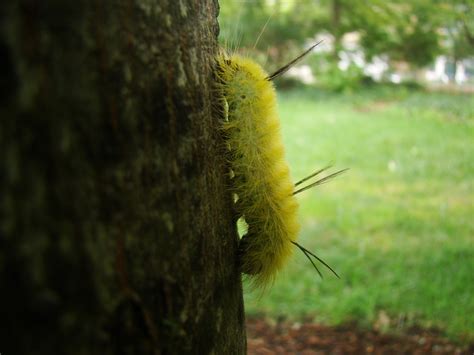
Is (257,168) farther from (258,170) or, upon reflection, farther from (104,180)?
(104,180)

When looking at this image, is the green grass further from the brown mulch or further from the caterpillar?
the caterpillar

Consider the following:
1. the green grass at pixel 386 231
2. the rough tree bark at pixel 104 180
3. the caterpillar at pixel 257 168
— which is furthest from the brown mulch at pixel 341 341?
the rough tree bark at pixel 104 180

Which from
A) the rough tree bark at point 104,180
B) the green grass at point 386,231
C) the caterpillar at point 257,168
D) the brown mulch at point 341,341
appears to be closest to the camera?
the rough tree bark at point 104,180

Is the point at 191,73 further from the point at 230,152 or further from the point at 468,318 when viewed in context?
the point at 468,318

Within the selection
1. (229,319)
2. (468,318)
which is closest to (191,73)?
(229,319)

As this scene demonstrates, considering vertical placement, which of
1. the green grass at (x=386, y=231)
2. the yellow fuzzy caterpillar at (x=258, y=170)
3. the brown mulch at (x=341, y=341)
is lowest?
the brown mulch at (x=341, y=341)

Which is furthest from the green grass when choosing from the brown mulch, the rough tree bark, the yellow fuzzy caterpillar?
the rough tree bark

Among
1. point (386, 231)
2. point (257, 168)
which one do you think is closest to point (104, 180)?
point (257, 168)

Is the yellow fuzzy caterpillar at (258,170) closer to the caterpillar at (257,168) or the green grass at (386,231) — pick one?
the caterpillar at (257,168)
